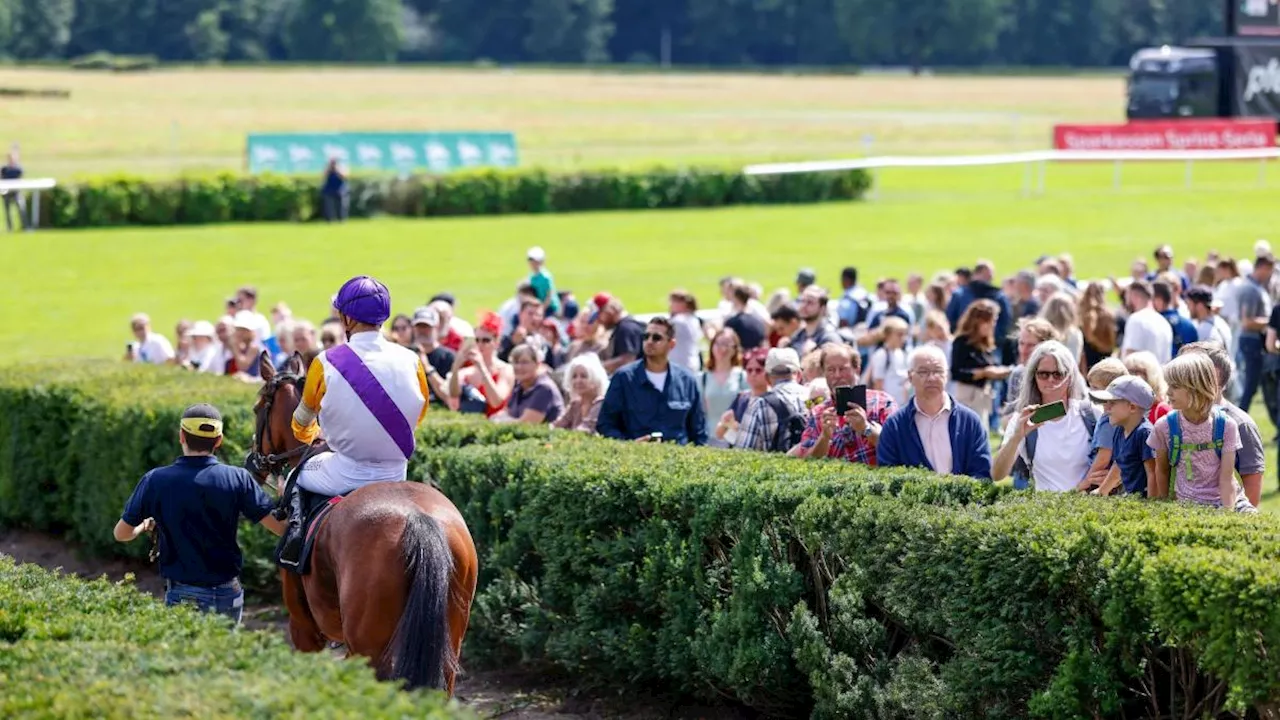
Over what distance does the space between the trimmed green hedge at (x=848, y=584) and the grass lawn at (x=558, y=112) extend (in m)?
28.3

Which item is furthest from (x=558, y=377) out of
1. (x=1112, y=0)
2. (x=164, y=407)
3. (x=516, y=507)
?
(x=1112, y=0)

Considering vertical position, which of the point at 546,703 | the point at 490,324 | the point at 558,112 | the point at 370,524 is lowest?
the point at 546,703

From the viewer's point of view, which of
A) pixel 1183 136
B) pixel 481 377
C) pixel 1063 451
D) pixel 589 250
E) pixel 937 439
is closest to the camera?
pixel 937 439

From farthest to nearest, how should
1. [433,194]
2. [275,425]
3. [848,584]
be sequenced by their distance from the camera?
[433,194], [275,425], [848,584]

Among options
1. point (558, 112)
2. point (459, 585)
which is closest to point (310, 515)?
point (459, 585)

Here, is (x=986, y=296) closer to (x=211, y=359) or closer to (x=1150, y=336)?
(x=1150, y=336)

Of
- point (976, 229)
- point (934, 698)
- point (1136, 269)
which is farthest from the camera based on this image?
point (976, 229)

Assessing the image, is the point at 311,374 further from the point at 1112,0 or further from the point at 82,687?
the point at 1112,0

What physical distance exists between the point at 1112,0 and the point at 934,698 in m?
99.0

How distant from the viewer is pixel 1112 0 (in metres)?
98.4

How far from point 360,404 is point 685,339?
7241 millimetres

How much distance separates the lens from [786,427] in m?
8.69

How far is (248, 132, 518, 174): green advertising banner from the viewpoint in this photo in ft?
114

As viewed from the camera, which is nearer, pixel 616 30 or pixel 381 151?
pixel 381 151
